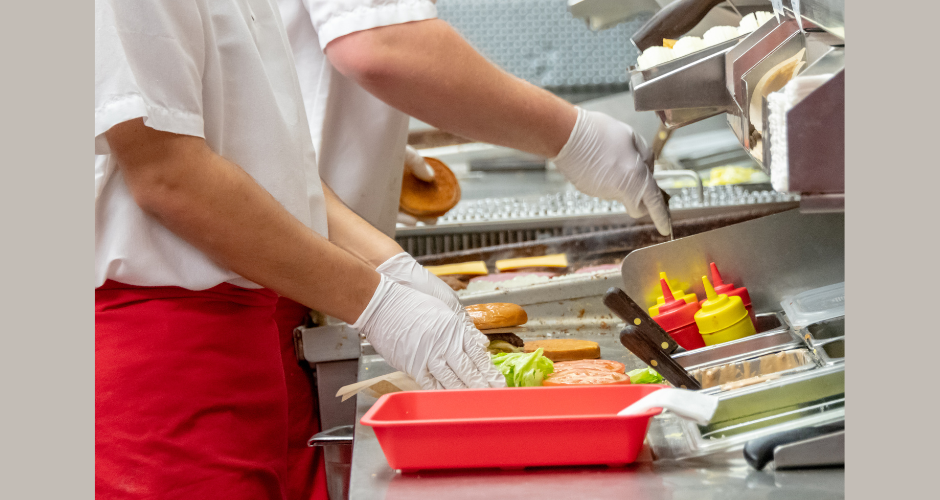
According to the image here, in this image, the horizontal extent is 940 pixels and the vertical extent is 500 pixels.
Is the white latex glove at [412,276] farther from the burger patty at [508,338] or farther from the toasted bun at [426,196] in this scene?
the toasted bun at [426,196]

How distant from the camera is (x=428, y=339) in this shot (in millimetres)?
1457

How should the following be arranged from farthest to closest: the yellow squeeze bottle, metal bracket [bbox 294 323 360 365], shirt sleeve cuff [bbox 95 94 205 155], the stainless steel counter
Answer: metal bracket [bbox 294 323 360 365] → the yellow squeeze bottle → shirt sleeve cuff [bbox 95 94 205 155] → the stainless steel counter

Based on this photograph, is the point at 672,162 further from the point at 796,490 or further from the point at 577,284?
the point at 796,490

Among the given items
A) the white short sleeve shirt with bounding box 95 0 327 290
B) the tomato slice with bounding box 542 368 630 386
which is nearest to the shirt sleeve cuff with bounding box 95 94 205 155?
the white short sleeve shirt with bounding box 95 0 327 290

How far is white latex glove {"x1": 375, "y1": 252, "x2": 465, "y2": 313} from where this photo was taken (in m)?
1.73

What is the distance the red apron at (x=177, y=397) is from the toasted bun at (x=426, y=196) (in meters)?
1.21

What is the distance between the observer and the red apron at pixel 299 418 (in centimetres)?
177

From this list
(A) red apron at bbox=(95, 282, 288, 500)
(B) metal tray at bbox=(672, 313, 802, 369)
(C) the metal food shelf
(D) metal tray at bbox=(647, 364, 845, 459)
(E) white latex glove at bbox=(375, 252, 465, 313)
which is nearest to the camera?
(D) metal tray at bbox=(647, 364, 845, 459)

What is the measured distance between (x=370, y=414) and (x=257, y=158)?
0.58 metres

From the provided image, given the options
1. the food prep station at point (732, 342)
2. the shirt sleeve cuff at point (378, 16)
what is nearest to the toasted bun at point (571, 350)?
the food prep station at point (732, 342)

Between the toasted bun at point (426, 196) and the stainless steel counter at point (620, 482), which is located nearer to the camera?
the stainless steel counter at point (620, 482)

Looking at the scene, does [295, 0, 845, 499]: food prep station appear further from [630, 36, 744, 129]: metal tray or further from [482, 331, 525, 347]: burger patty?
[482, 331, 525, 347]: burger patty

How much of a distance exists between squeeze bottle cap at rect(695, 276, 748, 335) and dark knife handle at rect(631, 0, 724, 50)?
20.9 inches

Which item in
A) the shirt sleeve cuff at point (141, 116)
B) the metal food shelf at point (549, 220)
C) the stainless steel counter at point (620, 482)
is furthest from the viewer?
the metal food shelf at point (549, 220)
